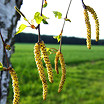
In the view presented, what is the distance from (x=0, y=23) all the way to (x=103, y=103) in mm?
3477

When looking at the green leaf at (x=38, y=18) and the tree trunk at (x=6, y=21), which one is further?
the tree trunk at (x=6, y=21)

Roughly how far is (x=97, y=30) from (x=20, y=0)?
37.9 inches

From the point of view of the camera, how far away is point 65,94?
5023 millimetres

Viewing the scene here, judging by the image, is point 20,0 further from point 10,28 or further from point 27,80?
point 27,80

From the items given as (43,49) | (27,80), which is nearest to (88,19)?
(43,49)

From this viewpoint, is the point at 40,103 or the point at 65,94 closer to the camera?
the point at 40,103

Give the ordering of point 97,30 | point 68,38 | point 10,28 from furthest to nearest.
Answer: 1. point 68,38
2. point 10,28
3. point 97,30

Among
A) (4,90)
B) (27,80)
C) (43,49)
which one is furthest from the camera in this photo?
(27,80)

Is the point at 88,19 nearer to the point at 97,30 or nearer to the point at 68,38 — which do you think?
the point at 97,30

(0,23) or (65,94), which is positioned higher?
(0,23)

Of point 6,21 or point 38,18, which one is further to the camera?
point 6,21

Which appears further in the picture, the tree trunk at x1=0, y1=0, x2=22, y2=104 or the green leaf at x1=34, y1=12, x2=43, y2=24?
the tree trunk at x1=0, y1=0, x2=22, y2=104

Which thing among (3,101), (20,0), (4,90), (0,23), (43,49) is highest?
(20,0)

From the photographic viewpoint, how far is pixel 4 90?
1.75 meters
